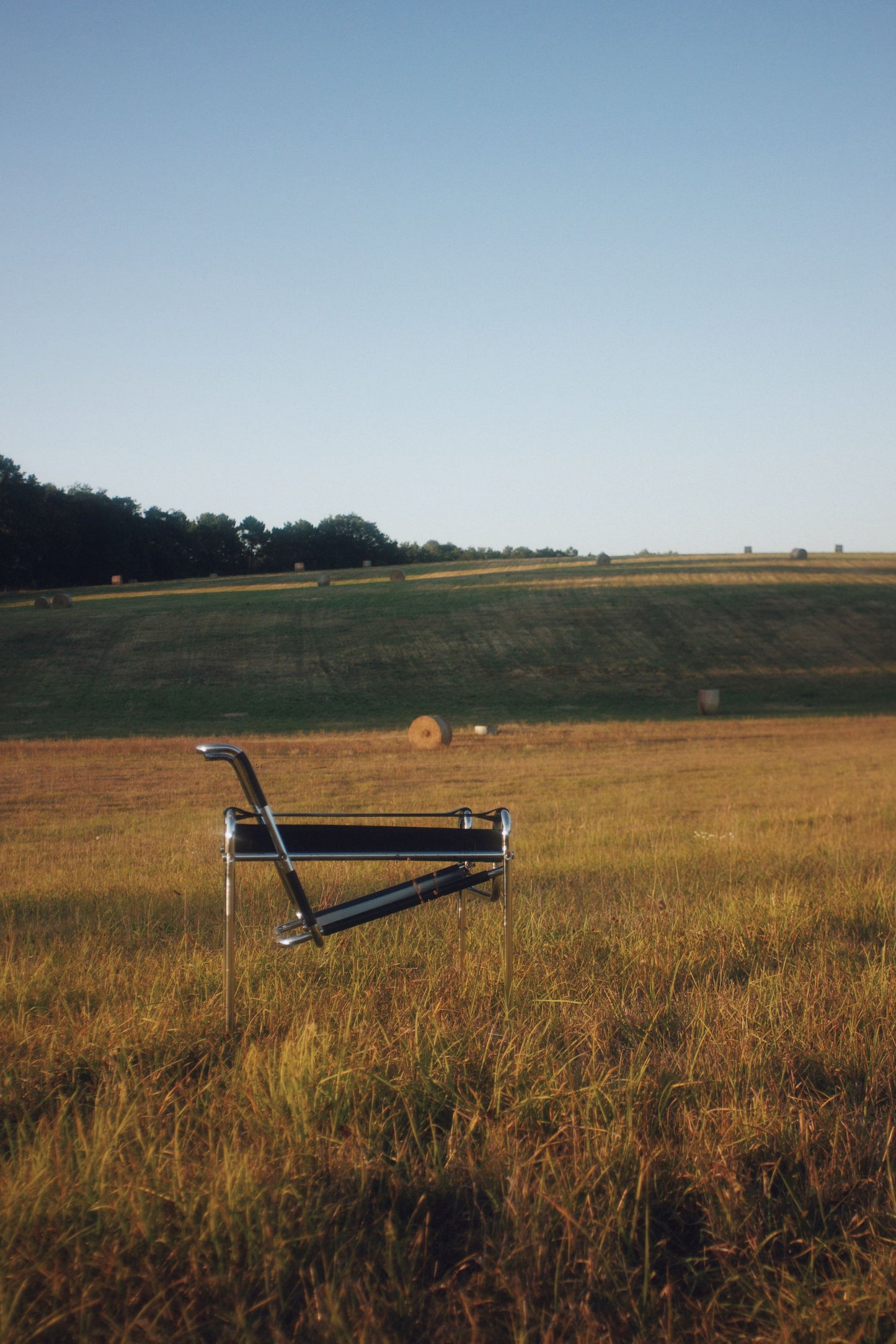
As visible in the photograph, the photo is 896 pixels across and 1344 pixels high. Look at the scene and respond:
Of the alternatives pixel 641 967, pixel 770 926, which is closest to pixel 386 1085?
pixel 641 967

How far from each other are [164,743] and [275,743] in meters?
2.38

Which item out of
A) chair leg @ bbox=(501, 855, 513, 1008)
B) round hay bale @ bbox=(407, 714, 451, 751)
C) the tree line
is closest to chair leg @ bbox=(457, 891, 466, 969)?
chair leg @ bbox=(501, 855, 513, 1008)

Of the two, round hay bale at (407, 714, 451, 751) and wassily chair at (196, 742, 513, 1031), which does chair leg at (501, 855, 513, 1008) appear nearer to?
wassily chair at (196, 742, 513, 1031)

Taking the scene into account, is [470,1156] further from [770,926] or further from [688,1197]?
[770,926]

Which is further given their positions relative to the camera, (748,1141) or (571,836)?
(571,836)

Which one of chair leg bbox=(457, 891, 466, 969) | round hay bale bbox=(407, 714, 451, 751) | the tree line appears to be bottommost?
round hay bale bbox=(407, 714, 451, 751)

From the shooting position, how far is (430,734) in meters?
22.5

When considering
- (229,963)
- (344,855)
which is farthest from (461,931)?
(229,963)

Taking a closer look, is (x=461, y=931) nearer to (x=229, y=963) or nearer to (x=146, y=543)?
(x=229, y=963)

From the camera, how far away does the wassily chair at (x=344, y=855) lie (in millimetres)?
3469

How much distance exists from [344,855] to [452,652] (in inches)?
1352

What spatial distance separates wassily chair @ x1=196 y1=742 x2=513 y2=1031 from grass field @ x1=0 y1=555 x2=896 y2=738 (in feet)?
69.3

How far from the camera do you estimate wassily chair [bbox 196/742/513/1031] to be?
3.47m

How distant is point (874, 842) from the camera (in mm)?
8062
